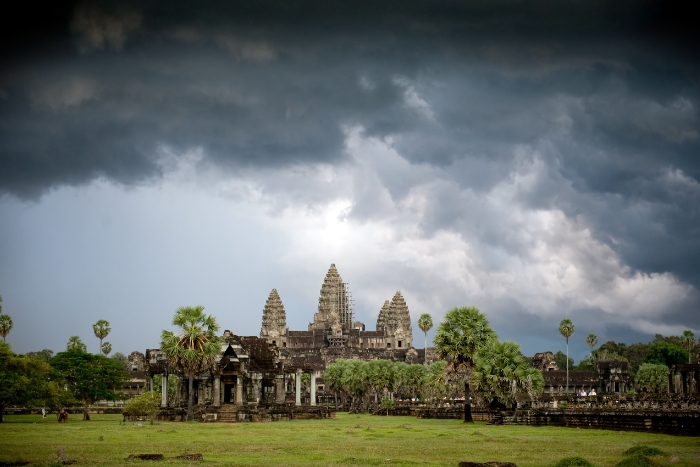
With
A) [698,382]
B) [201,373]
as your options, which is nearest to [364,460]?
[201,373]

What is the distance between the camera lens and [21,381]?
211ft

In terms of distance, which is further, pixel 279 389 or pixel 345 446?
pixel 279 389

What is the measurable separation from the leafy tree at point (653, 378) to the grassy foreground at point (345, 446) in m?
94.6

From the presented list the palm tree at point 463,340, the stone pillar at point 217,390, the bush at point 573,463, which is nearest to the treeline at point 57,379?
the stone pillar at point 217,390

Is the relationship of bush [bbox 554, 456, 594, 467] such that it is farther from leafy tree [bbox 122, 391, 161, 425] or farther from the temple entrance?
the temple entrance

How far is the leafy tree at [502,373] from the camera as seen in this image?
2280 inches

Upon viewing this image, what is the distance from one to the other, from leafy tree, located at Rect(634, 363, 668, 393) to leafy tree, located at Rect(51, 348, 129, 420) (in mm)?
83936

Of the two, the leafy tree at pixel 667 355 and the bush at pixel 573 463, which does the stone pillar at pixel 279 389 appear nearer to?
the bush at pixel 573 463

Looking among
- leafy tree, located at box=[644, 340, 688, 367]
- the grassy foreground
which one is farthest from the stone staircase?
leafy tree, located at box=[644, 340, 688, 367]

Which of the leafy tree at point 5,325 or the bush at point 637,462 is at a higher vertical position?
the leafy tree at point 5,325

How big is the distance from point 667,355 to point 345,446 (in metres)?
155

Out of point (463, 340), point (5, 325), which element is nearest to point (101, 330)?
point (5, 325)

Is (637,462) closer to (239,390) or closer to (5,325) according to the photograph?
(239,390)

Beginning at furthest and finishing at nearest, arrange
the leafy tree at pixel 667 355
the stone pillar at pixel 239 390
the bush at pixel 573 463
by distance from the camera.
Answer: the leafy tree at pixel 667 355 → the stone pillar at pixel 239 390 → the bush at pixel 573 463
